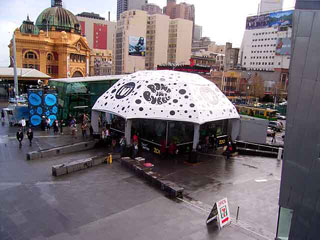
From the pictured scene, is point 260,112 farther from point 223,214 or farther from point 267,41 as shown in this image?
point 267,41

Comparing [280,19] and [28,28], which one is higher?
[280,19]

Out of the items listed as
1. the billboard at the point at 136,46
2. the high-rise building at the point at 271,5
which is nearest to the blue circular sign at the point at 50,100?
the billboard at the point at 136,46

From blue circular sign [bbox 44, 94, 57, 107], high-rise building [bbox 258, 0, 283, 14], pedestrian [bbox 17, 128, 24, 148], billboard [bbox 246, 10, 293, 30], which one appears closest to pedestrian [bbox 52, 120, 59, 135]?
blue circular sign [bbox 44, 94, 57, 107]

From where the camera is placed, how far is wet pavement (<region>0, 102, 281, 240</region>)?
38.3 ft

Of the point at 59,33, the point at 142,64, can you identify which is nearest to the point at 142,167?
the point at 59,33

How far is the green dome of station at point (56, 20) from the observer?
82.8m

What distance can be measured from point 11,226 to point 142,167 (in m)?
8.50

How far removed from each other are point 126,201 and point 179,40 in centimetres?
14846

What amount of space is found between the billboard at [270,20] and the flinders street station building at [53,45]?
8816 centimetres

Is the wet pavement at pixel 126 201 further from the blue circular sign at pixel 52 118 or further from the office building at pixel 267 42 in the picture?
the office building at pixel 267 42

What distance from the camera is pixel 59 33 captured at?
80.2 metres

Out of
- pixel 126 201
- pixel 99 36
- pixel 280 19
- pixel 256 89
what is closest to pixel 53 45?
pixel 256 89

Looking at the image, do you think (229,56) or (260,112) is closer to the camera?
(260,112)

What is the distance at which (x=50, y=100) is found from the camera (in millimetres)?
29531
